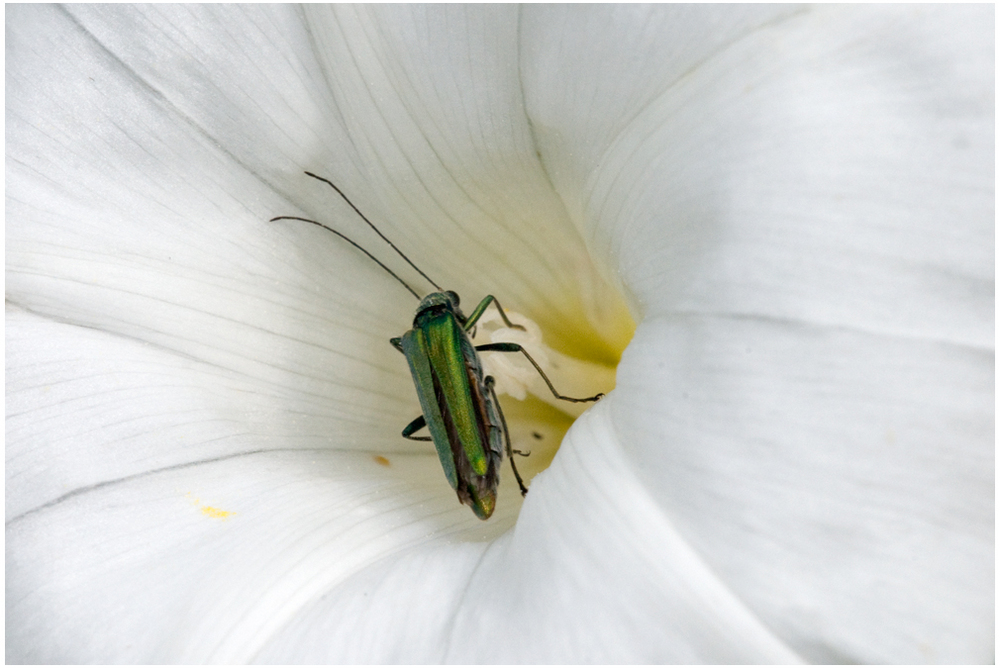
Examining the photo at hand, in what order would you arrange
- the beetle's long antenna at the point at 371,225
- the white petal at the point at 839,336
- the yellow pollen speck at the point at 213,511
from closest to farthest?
the white petal at the point at 839,336, the yellow pollen speck at the point at 213,511, the beetle's long antenna at the point at 371,225

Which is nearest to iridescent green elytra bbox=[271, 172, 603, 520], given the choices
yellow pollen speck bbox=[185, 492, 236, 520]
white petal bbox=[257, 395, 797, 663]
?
white petal bbox=[257, 395, 797, 663]

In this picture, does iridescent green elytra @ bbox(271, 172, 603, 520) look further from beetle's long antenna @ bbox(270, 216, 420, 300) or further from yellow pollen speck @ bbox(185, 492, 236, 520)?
yellow pollen speck @ bbox(185, 492, 236, 520)

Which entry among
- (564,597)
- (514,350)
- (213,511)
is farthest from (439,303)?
(564,597)

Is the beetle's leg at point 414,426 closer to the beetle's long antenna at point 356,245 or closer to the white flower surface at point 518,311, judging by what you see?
the white flower surface at point 518,311

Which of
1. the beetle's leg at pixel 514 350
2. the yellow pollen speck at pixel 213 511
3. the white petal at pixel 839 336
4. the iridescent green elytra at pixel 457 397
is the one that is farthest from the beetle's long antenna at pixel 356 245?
the white petal at pixel 839 336

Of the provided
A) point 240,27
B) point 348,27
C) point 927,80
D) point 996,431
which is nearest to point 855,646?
point 996,431

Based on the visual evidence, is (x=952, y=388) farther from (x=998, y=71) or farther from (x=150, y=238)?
(x=150, y=238)
